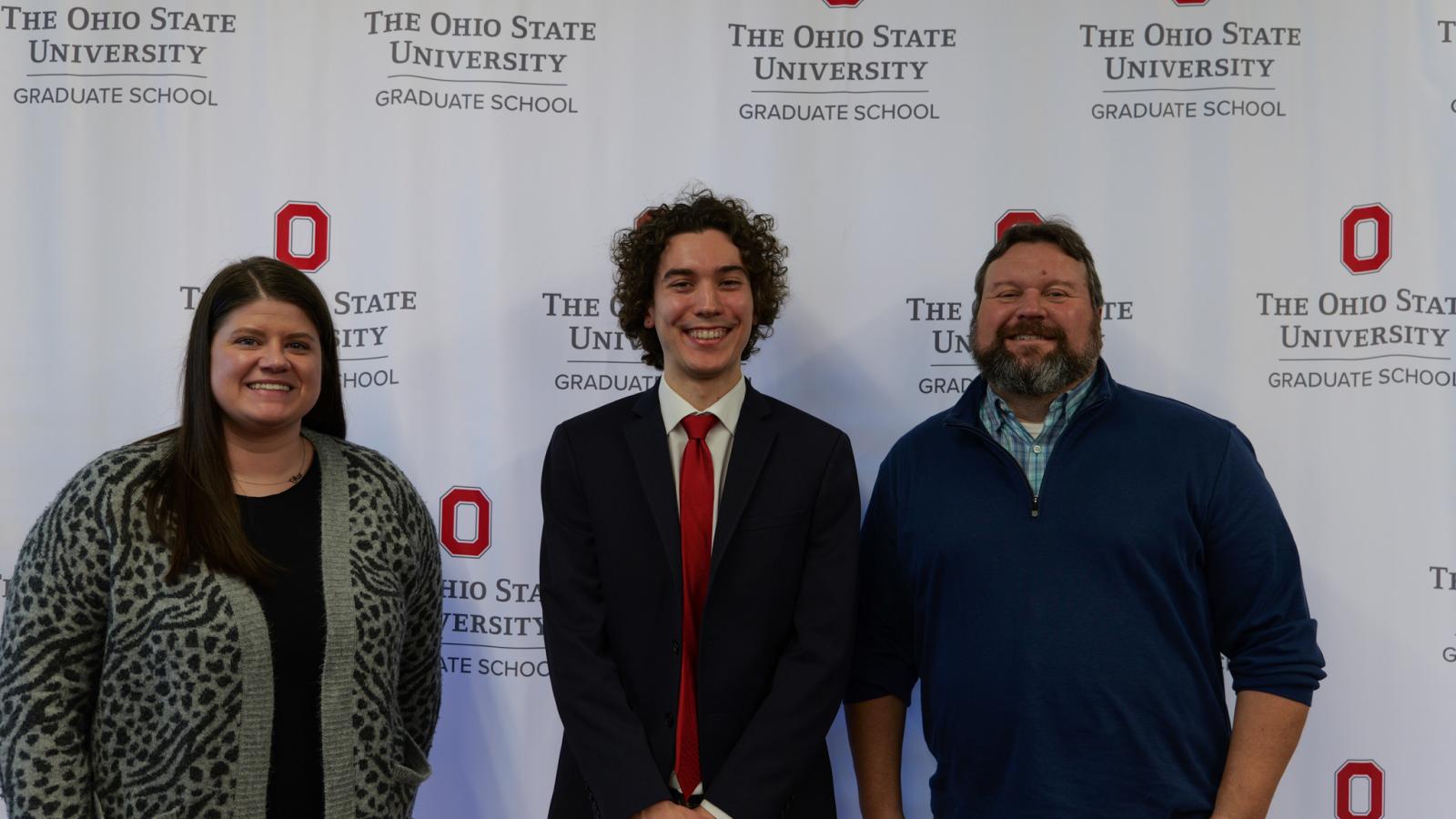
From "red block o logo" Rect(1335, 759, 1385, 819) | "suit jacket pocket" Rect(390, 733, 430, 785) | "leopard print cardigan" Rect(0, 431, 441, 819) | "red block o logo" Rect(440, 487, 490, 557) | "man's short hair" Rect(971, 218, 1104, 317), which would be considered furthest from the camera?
"red block o logo" Rect(440, 487, 490, 557)

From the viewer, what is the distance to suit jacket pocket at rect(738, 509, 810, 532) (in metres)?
1.98

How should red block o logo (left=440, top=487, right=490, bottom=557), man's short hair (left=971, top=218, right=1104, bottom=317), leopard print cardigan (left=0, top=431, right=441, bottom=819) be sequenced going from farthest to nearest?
red block o logo (left=440, top=487, right=490, bottom=557)
man's short hair (left=971, top=218, right=1104, bottom=317)
leopard print cardigan (left=0, top=431, right=441, bottom=819)

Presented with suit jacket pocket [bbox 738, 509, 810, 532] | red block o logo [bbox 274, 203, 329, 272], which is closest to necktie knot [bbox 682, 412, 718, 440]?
suit jacket pocket [bbox 738, 509, 810, 532]

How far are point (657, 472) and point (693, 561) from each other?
18 cm

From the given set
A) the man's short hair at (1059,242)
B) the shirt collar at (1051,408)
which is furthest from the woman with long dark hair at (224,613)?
the man's short hair at (1059,242)

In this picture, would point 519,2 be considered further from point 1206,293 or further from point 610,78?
point 1206,293

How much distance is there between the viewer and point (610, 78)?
8.82 ft

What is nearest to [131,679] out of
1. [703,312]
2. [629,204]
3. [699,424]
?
[699,424]

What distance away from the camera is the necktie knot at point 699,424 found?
206cm

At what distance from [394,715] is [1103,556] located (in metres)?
1.30

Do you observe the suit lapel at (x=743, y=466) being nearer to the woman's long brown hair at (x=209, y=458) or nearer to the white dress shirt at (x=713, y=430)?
the white dress shirt at (x=713, y=430)

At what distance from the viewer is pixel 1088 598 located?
191 cm

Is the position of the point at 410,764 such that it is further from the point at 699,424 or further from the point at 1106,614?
the point at 1106,614

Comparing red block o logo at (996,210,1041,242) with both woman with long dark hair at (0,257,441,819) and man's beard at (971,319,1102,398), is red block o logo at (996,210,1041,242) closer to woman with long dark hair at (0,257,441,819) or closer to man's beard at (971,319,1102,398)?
man's beard at (971,319,1102,398)
